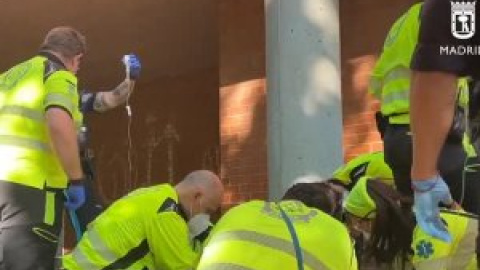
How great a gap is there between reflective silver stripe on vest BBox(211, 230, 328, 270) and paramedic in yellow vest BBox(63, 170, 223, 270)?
1397mm

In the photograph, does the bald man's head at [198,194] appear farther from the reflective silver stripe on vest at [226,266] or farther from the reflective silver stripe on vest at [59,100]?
the reflective silver stripe on vest at [226,266]

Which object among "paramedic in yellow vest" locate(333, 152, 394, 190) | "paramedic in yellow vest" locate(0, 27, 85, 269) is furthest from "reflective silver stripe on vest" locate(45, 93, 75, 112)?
"paramedic in yellow vest" locate(333, 152, 394, 190)

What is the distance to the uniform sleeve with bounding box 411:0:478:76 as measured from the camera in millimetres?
2648

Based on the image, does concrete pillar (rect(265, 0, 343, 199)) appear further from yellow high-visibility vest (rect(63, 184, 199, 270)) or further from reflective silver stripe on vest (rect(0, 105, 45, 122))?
reflective silver stripe on vest (rect(0, 105, 45, 122))

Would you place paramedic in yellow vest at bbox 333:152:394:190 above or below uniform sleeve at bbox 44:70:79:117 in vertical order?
below

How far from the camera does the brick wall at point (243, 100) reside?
7730 mm

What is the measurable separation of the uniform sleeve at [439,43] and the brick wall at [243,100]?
16.1 feet

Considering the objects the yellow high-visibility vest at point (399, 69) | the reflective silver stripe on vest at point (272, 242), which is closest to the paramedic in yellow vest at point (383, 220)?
the yellow high-visibility vest at point (399, 69)

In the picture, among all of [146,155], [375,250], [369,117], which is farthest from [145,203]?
[146,155]

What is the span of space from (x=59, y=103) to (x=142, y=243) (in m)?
0.77

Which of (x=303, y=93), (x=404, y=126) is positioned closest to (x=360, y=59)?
(x=303, y=93)

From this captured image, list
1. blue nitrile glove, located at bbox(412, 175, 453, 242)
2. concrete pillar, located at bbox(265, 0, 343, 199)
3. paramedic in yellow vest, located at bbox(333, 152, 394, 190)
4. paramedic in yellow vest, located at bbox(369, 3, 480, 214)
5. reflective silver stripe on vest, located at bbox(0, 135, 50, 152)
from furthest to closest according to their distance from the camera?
concrete pillar, located at bbox(265, 0, 343, 199) → paramedic in yellow vest, located at bbox(333, 152, 394, 190) → reflective silver stripe on vest, located at bbox(0, 135, 50, 152) → paramedic in yellow vest, located at bbox(369, 3, 480, 214) → blue nitrile glove, located at bbox(412, 175, 453, 242)

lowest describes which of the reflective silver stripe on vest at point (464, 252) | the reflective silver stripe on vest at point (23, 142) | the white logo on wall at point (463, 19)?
the reflective silver stripe on vest at point (464, 252)

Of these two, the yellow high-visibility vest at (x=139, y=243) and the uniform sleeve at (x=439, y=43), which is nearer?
the uniform sleeve at (x=439, y=43)
